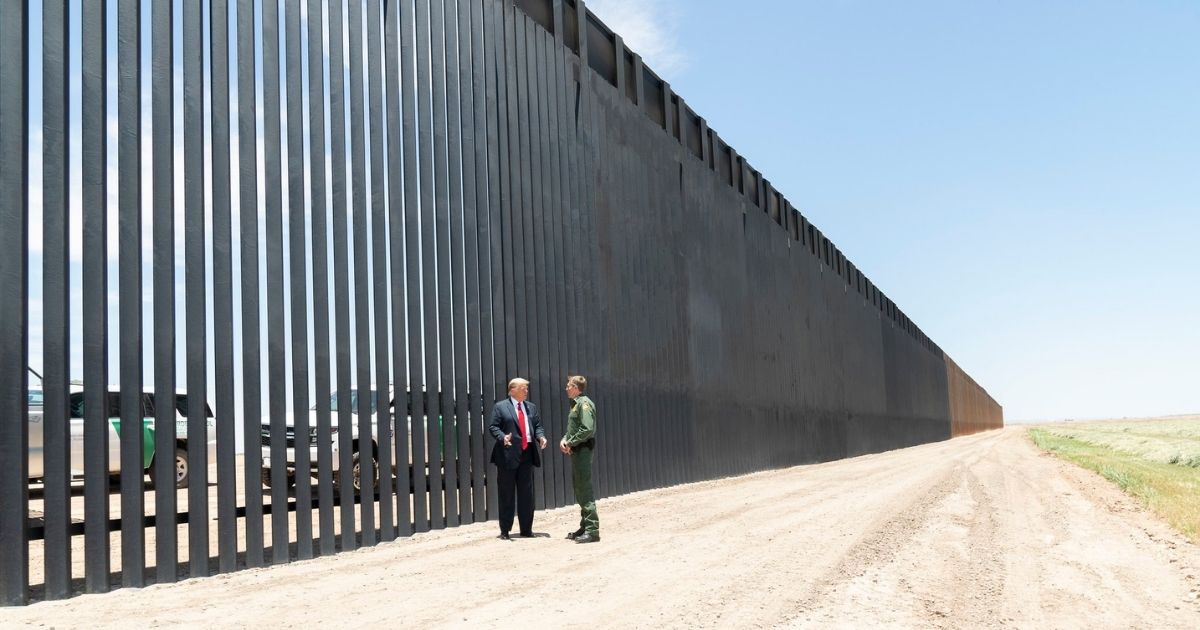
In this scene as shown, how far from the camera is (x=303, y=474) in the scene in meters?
9.27

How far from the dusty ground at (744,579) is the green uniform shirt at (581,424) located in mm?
1074

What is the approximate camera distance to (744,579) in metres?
7.81

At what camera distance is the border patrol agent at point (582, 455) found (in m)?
10.3

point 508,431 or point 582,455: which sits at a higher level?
point 508,431

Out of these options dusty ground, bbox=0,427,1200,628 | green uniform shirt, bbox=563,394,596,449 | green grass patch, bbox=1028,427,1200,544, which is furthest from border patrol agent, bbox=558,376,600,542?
green grass patch, bbox=1028,427,1200,544

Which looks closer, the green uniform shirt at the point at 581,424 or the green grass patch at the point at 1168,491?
the green uniform shirt at the point at 581,424

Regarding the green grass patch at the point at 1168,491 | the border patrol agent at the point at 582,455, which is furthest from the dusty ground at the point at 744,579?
the green grass patch at the point at 1168,491

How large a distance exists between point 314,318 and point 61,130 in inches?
118

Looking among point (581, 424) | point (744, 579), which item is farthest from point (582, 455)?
point (744, 579)

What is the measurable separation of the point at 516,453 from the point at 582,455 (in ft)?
2.50

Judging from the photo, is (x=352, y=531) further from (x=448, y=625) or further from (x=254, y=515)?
(x=448, y=625)

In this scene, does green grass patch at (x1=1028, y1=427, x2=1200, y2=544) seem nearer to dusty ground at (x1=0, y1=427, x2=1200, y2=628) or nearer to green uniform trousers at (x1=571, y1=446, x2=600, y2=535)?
dusty ground at (x1=0, y1=427, x2=1200, y2=628)

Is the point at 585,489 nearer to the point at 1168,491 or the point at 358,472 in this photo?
the point at 358,472

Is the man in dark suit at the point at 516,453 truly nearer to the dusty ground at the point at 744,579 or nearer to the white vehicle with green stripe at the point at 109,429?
the dusty ground at the point at 744,579
